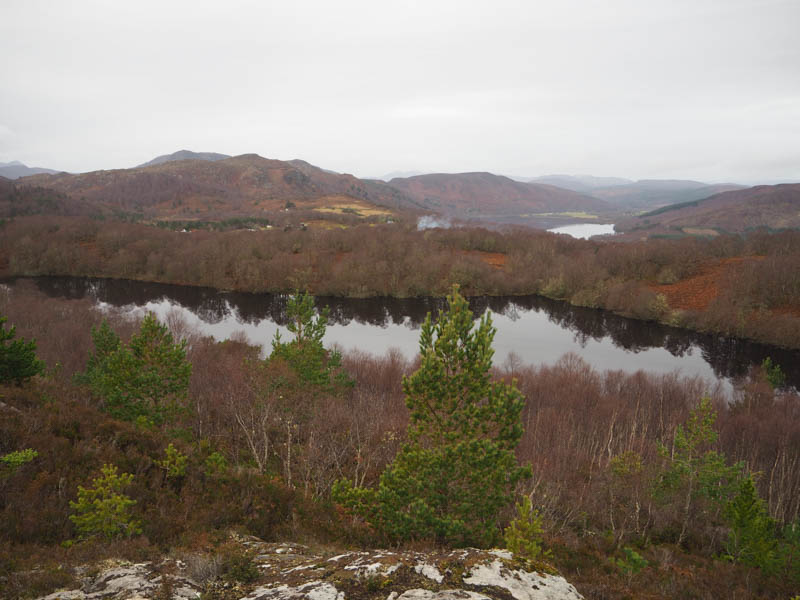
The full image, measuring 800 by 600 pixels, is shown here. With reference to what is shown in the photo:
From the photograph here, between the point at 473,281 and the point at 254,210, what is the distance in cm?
10805

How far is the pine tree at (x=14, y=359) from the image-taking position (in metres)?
10.3

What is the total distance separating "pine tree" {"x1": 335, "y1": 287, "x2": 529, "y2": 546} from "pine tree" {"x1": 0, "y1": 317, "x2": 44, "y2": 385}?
9142 millimetres

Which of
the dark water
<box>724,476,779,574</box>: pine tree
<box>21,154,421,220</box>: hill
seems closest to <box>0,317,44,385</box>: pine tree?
<box>724,476,779,574</box>: pine tree

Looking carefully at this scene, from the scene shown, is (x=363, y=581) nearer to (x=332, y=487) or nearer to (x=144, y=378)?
(x=332, y=487)

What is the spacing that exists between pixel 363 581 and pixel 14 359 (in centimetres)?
1159

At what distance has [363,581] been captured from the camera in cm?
418

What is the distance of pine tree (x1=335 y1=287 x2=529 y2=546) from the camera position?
26.3 ft

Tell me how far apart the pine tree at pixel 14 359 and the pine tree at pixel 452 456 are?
9.14 meters

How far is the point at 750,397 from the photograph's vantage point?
2805 centimetres

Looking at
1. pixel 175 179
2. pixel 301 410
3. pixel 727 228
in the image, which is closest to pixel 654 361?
pixel 301 410

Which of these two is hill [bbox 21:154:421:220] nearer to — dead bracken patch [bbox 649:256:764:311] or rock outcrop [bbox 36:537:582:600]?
dead bracken patch [bbox 649:256:764:311]

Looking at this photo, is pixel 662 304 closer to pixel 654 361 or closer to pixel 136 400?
pixel 654 361

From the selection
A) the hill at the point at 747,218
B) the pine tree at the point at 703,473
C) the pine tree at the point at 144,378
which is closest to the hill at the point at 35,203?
the pine tree at the point at 144,378

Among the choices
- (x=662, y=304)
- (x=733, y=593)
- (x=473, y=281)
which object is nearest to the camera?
(x=733, y=593)
